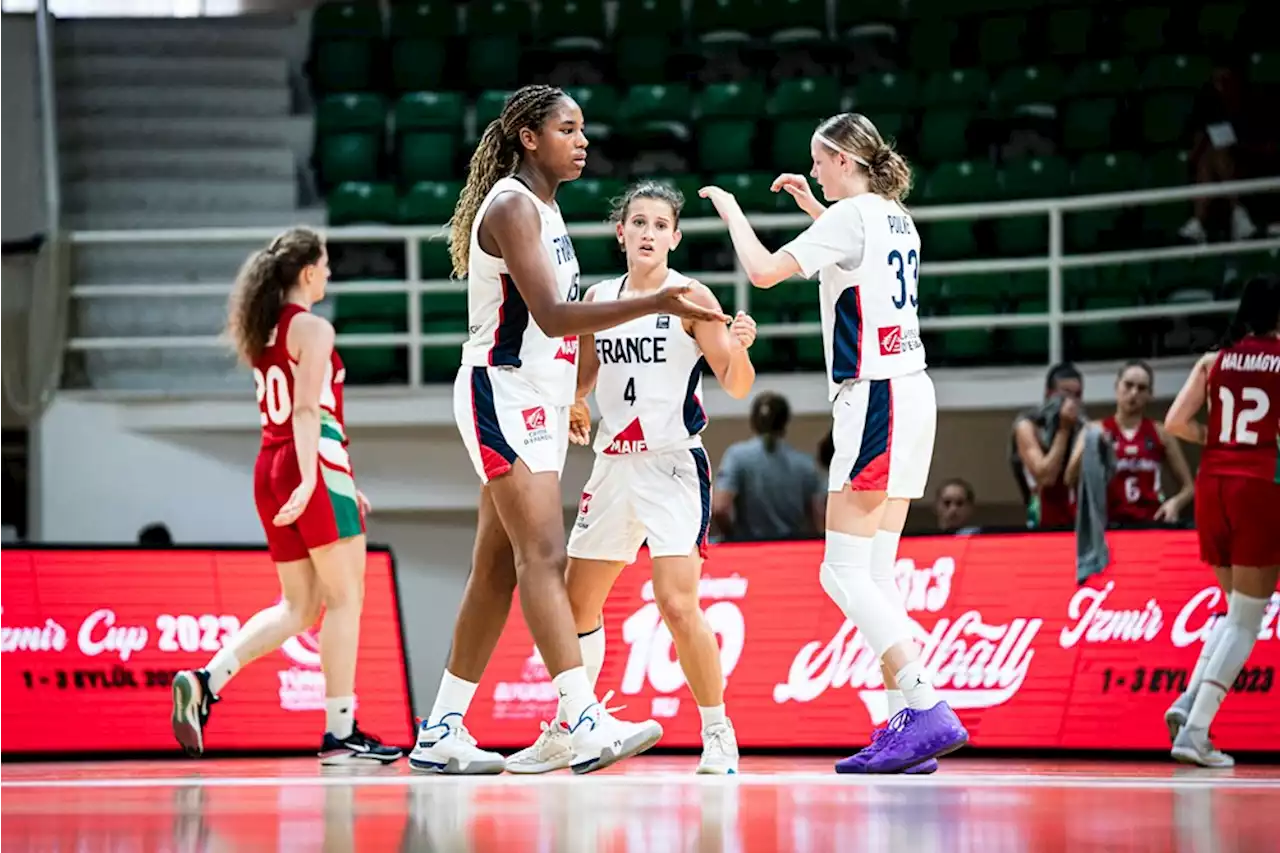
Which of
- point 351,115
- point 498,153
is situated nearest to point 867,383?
point 498,153

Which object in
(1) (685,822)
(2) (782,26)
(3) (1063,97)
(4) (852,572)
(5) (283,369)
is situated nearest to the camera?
(1) (685,822)

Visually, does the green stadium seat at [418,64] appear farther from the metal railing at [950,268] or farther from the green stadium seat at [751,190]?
the green stadium seat at [751,190]

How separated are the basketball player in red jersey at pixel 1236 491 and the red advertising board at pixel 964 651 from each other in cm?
35

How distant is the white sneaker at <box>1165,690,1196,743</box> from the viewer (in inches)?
285

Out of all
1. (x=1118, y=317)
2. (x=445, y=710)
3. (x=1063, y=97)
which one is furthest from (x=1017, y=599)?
(x=1063, y=97)

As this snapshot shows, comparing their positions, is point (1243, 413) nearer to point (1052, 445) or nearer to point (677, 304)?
point (1052, 445)

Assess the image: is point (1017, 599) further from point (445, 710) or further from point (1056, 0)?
point (1056, 0)

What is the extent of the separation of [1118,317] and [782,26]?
5.32 m

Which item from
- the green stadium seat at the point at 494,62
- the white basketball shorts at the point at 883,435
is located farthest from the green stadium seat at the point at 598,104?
the white basketball shorts at the point at 883,435

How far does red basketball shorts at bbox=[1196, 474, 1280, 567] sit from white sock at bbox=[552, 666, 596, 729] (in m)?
2.90

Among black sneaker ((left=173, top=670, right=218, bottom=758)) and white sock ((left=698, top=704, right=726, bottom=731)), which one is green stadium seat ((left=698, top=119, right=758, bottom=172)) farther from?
white sock ((left=698, top=704, right=726, bottom=731))

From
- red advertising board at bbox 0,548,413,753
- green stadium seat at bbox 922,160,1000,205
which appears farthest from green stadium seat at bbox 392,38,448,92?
red advertising board at bbox 0,548,413,753

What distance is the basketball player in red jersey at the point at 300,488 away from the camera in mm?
7348

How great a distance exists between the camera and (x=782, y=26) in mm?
15641
